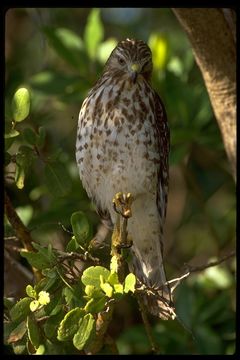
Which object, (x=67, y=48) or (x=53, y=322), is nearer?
(x=53, y=322)

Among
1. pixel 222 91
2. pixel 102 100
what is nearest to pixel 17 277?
pixel 102 100

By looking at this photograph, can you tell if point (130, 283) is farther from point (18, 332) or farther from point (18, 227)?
point (18, 227)

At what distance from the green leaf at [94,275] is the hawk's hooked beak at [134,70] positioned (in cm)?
128

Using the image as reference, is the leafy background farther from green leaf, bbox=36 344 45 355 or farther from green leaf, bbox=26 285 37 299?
green leaf, bbox=26 285 37 299

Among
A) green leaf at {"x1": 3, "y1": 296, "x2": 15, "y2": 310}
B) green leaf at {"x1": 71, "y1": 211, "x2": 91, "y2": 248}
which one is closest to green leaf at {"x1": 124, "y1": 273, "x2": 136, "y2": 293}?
green leaf at {"x1": 71, "y1": 211, "x2": 91, "y2": 248}

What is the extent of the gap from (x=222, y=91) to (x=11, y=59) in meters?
1.86

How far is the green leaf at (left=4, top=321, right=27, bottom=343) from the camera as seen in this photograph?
13.3 ft

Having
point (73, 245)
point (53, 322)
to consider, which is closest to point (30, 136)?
point (73, 245)

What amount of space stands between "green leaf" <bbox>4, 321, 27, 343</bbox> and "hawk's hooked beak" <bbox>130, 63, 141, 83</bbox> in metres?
1.35

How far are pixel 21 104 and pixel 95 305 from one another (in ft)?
3.15

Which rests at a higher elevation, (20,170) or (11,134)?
(11,134)

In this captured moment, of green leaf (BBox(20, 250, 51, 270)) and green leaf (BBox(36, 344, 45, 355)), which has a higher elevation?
green leaf (BBox(20, 250, 51, 270))

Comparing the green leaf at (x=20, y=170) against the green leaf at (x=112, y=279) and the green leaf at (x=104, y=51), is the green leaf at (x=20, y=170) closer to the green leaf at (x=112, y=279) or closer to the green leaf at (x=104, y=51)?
the green leaf at (x=112, y=279)

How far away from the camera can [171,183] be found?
6617 millimetres
